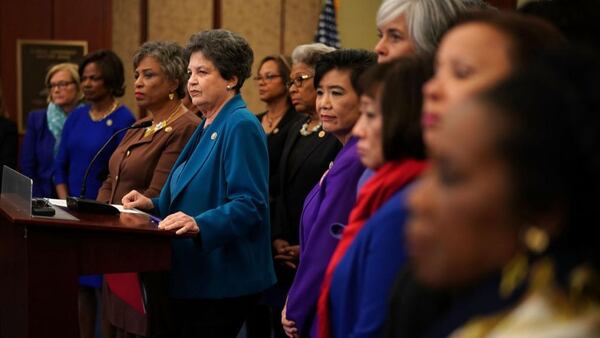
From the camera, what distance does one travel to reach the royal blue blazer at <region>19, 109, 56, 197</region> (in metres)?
5.82

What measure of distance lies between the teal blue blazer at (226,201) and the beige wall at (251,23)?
527cm

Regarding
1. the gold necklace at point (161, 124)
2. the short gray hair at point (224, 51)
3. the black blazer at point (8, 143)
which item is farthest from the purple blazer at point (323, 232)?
the black blazer at point (8, 143)

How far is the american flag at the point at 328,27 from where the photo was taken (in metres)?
8.48

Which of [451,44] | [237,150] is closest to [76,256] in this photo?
[237,150]

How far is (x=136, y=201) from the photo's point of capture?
3.49 m

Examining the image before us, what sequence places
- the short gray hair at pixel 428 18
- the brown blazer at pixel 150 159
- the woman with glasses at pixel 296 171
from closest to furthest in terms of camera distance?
the short gray hair at pixel 428 18 → the brown blazer at pixel 150 159 → the woman with glasses at pixel 296 171

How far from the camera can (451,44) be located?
4.84 feet

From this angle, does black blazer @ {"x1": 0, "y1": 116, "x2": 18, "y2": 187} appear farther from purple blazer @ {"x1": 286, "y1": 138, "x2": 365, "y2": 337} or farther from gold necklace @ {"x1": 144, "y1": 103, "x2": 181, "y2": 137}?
purple blazer @ {"x1": 286, "y1": 138, "x2": 365, "y2": 337}

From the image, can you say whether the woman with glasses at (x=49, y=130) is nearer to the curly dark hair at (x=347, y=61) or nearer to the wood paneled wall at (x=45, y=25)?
the wood paneled wall at (x=45, y=25)

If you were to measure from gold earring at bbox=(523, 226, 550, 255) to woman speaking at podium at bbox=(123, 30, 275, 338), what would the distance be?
2139 millimetres

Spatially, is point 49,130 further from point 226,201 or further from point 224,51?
point 226,201

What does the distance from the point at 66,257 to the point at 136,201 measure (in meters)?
0.55

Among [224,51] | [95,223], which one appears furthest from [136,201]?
[224,51]

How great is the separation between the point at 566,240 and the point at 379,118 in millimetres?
896
